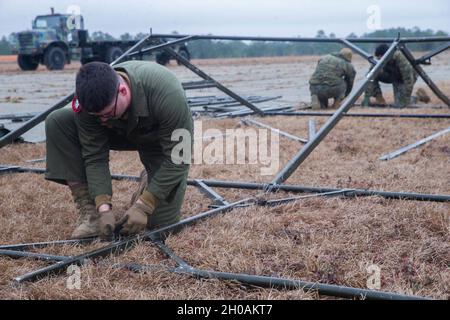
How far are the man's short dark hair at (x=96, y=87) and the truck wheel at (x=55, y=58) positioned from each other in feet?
64.2

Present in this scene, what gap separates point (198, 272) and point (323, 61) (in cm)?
730

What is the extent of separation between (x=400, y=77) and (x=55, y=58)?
15.3 meters

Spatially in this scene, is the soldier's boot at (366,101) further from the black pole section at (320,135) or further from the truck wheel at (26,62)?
the truck wheel at (26,62)

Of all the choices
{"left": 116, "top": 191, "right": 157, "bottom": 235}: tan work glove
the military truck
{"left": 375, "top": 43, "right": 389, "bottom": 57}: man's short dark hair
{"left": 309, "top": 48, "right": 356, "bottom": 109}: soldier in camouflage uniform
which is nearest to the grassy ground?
{"left": 116, "top": 191, "right": 157, "bottom": 235}: tan work glove

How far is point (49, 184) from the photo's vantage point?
4055 millimetres

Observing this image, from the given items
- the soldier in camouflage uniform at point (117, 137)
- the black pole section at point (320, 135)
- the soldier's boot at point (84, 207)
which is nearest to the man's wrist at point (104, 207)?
the soldier in camouflage uniform at point (117, 137)

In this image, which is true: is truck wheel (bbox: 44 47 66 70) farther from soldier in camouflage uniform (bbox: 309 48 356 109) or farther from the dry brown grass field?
the dry brown grass field

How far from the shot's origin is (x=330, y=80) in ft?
29.1

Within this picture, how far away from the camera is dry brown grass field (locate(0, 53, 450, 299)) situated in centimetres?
228

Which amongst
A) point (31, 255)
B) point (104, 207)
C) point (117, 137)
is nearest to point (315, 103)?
point (117, 137)

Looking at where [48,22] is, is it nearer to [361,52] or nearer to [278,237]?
[361,52]
